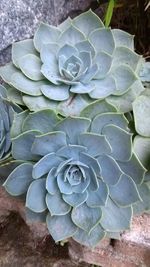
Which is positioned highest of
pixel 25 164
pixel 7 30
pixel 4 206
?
pixel 7 30

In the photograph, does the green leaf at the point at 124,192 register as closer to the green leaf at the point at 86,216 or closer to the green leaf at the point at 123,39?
the green leaf at the point at 86,216

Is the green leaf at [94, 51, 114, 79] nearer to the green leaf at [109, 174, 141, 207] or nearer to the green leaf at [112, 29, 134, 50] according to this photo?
the green leaf at [112, 29, 134, 50]

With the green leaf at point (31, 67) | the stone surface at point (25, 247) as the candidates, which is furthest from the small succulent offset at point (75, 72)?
the stone surface at point (25, 247)

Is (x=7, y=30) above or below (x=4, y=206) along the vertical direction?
above

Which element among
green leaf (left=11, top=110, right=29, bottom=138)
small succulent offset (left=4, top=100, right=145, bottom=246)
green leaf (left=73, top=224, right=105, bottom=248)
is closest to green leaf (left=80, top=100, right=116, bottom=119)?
small succulent offset (left=4, top=100, right=145, bottom=246)

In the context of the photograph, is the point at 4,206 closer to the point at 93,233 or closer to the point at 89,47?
the point at 93,233

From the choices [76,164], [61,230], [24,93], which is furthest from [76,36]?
[61,230]
